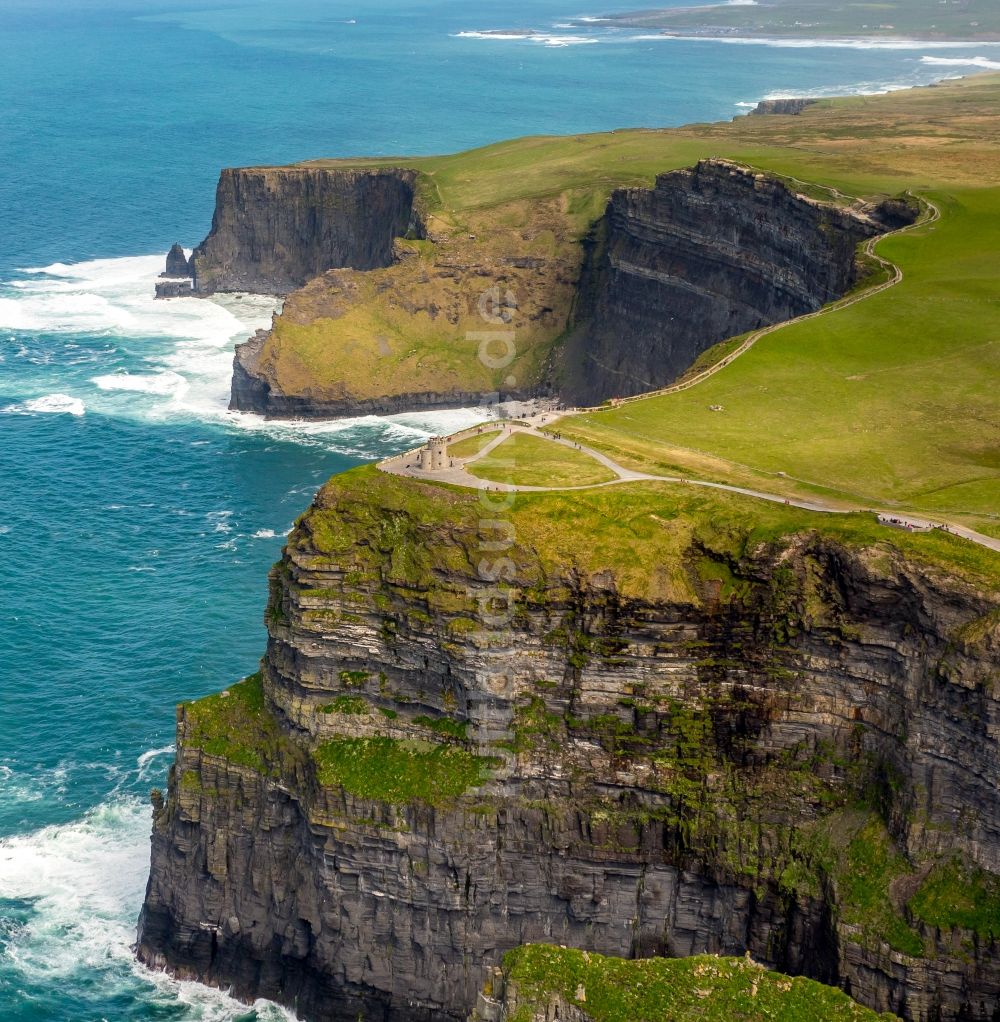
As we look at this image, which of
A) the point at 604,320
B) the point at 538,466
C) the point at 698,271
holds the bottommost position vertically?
the point at 604,320

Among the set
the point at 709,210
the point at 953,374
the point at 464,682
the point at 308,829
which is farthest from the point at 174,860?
the point at 709,210

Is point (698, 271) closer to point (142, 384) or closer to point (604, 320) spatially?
point (604, 320)

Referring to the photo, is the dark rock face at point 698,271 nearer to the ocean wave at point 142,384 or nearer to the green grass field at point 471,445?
the ocean wave at point 142,384

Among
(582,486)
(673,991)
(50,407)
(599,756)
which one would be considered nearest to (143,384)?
(50,407)

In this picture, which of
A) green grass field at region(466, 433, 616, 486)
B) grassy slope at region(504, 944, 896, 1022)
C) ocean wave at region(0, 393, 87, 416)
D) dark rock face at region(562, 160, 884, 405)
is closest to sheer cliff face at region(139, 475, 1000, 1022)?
green grass field at region(466, 433, 616, 486)

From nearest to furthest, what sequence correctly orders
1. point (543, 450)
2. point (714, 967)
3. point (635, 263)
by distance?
point (714, 967)
point (543, 450)
point (635, 263)

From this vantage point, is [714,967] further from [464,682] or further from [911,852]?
[464,682]

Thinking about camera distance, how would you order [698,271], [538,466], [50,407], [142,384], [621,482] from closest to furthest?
[621,482], [538,466], [698,271], [50,407], [142,384]

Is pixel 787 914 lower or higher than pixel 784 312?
lower
